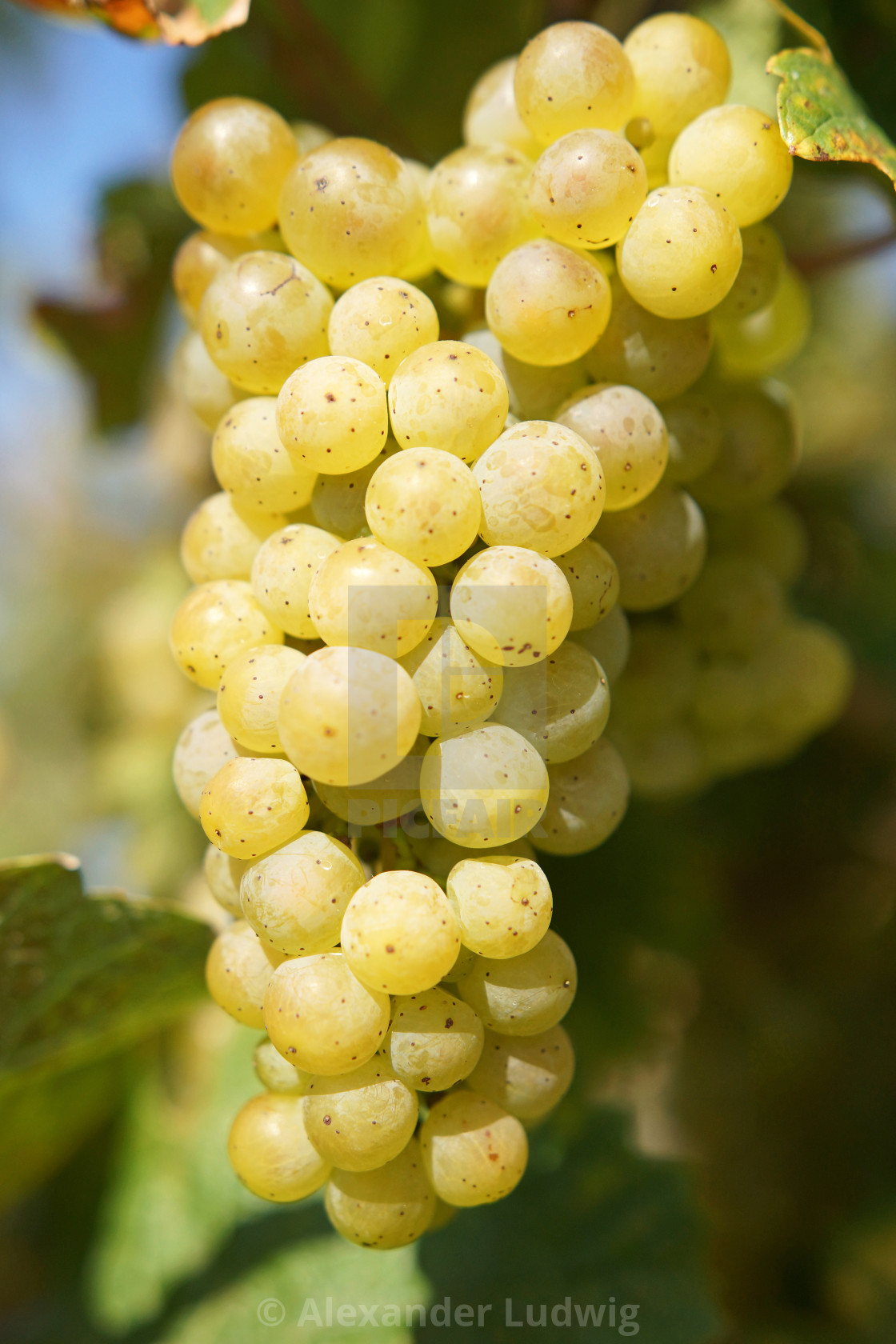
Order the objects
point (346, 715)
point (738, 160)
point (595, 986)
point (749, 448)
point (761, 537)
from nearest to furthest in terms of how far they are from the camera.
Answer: point (346, 715) → point (738, 160) → point (749, 448) → point (761, 537) → point (595, 986)

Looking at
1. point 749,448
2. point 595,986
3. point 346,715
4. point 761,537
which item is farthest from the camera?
point 595,986

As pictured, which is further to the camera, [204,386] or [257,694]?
[204,386]

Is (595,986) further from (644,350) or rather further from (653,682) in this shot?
(644,350)

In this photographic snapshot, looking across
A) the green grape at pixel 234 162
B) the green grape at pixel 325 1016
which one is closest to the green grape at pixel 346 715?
the green grape at pixel 325 1016

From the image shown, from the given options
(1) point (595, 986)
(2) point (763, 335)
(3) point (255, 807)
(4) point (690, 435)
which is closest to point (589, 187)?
(4) point (690, 435)

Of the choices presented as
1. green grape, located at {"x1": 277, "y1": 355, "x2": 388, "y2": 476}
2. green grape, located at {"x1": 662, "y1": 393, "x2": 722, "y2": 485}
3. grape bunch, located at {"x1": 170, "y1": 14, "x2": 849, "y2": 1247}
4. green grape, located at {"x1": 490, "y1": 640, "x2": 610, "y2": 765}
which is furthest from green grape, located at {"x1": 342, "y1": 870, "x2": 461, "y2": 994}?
green grape, located at {"x1": 662, "y1": 393, "x2": 722, "y2": 485}

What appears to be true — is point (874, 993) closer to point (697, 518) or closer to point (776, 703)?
point (776, 703)

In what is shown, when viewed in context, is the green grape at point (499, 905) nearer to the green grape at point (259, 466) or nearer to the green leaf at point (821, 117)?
the green grape at point (259, 466)

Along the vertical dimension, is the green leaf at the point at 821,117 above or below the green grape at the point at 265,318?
above
